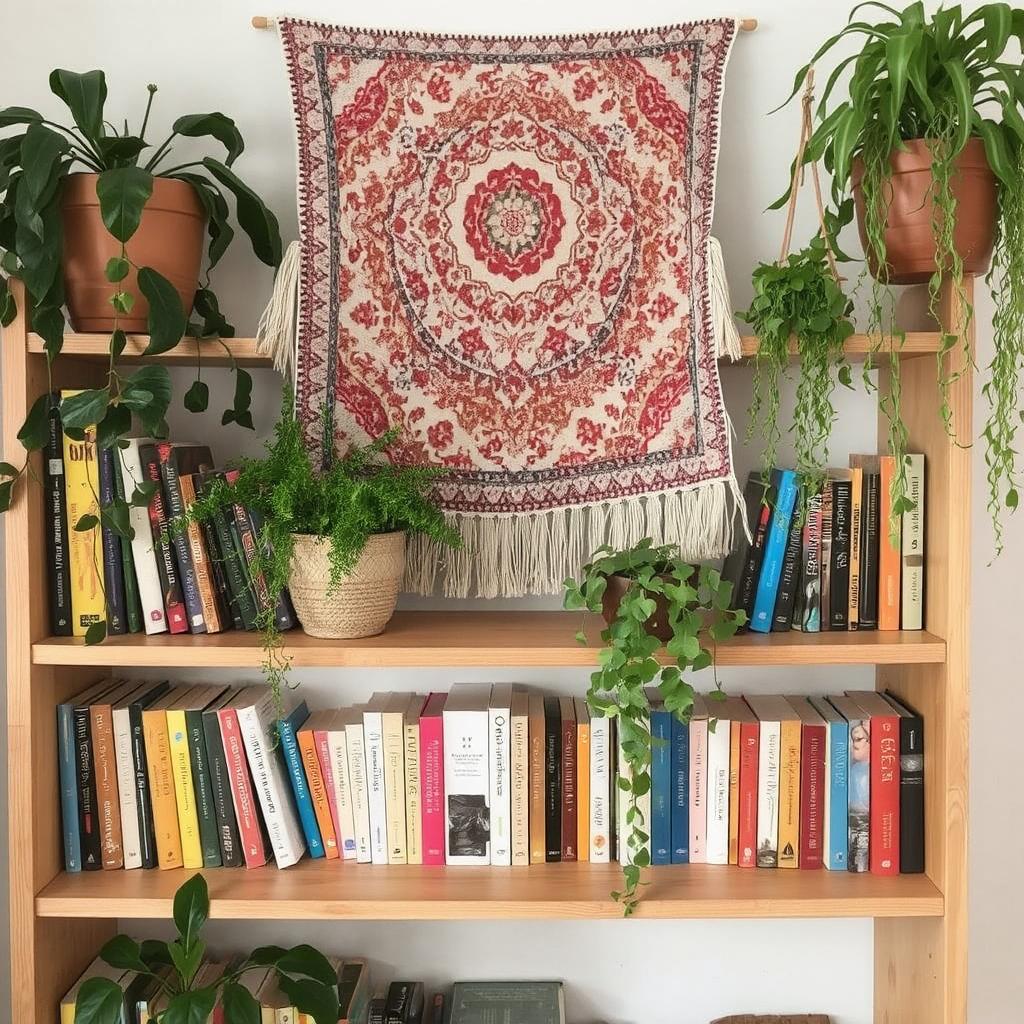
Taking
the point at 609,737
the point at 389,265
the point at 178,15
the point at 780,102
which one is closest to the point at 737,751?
the point at 609,737

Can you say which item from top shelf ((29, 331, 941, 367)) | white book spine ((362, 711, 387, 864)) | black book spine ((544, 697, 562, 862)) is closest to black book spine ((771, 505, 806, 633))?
top shelf ((29, 331, 941, 367))

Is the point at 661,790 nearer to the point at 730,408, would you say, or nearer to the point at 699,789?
the point at 699,789

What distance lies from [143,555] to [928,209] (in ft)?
3.63

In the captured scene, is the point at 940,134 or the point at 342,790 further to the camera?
the point at 342,790

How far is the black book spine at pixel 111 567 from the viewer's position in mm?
1383

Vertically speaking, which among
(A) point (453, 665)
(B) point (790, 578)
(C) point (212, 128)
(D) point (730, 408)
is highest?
(C) point (212, 128)

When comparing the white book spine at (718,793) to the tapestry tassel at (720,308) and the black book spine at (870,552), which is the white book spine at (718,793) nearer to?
the black book spine at (870,552)

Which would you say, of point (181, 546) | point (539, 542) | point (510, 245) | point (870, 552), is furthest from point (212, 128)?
point (870, 552)

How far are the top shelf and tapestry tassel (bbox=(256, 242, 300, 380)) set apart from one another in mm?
55

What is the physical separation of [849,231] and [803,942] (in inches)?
43.8

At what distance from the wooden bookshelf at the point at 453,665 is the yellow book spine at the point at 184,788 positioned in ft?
0.20

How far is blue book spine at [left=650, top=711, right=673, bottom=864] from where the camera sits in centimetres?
145

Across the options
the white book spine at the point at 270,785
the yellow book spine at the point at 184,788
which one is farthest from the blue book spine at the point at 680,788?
the yellow book spine at the point at 184,788

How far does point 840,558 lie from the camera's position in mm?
1438
